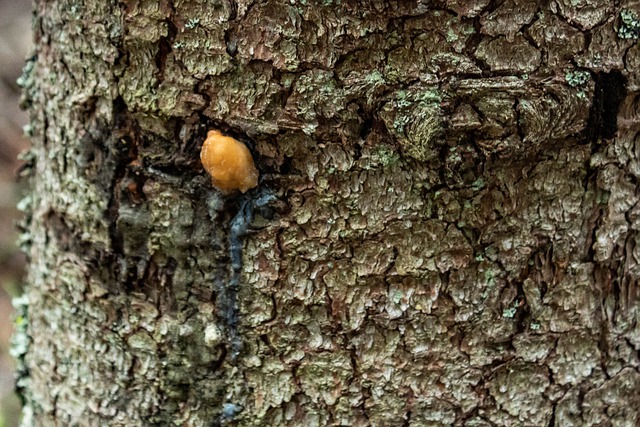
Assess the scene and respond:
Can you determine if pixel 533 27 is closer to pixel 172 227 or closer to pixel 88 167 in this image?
pixel 172 227

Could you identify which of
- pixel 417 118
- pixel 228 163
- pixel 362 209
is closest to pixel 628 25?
pixel 417 118

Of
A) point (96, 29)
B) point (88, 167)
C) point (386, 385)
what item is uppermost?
point (96, 29)

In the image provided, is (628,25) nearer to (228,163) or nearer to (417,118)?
(417,118)

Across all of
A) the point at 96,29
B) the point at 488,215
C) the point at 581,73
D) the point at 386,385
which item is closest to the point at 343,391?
the point at 386,385

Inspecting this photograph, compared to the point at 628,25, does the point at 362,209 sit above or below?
below

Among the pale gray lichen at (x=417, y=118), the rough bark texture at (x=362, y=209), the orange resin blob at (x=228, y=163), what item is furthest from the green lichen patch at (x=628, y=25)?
the orange resin blob at (x=228, y=163)

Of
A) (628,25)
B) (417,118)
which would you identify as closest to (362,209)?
(417,118)
